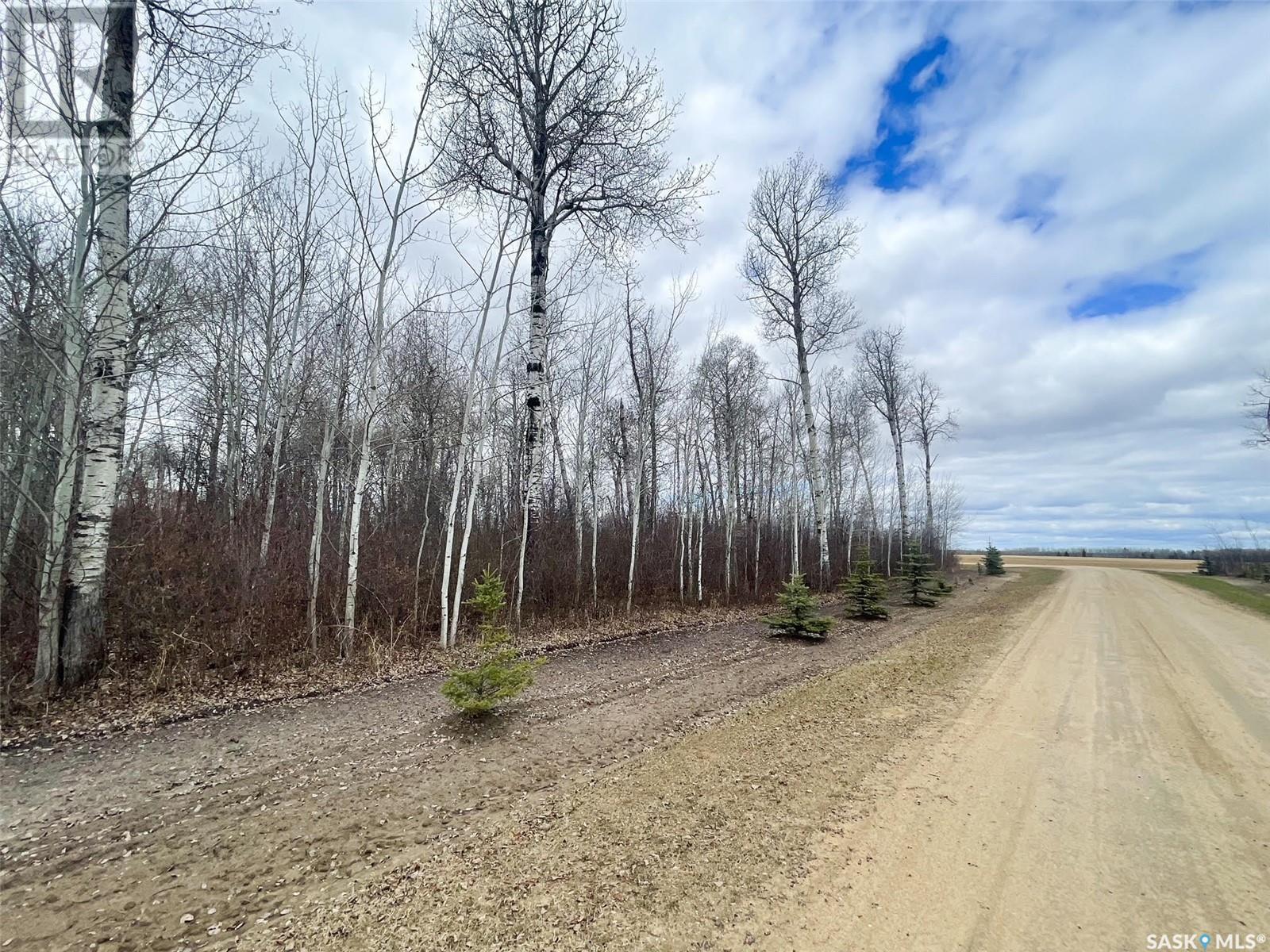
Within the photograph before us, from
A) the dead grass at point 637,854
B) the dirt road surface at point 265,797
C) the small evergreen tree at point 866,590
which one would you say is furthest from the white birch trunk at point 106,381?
the small evergreen tree at point 866,590

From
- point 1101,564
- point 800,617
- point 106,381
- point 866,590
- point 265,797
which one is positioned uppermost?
point 106,381

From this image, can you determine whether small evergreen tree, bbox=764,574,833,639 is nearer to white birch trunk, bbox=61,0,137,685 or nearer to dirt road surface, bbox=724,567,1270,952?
dirt road surface, bbox=724,567,1270,952

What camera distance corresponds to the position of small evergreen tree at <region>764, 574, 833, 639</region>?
30.7 ft

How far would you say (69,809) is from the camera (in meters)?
3.30

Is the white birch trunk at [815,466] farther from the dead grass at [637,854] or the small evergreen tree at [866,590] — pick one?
the dead grass at [637,854]

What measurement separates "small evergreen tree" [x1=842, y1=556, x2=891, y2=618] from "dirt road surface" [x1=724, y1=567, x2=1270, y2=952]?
20.3 ft

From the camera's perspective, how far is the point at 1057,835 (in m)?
3.02

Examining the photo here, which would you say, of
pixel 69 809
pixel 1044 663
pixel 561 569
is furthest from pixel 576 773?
pixel 561 569

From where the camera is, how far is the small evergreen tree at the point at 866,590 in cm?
1229

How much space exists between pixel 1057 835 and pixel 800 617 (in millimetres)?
6531

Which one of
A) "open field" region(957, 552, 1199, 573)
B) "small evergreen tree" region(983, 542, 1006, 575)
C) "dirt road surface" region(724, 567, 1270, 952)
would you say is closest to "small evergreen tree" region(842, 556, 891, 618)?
"dirt road surface" region(724, 567, 1270, 952)

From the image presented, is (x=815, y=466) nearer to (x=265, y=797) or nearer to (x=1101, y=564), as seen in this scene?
(x=265, y=797)

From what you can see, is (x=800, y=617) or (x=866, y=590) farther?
(x=866, y=590)

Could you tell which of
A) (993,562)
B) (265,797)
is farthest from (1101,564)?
(265,797)
